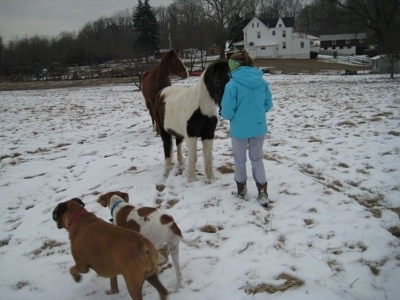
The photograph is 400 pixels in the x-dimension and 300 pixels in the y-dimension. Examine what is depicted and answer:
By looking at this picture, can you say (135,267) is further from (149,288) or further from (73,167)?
(73,167)

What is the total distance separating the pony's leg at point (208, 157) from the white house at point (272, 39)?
60332 millimetres

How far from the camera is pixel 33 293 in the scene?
3.27 metres

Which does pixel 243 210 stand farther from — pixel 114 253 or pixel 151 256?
pixel 114 253

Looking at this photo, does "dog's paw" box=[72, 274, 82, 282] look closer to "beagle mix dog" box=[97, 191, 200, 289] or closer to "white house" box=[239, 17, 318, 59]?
"beagle mix dog" box=[97, 191, 200, 289]

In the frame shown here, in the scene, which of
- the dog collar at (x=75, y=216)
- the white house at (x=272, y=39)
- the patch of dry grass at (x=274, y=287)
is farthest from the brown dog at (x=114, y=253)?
the white house at (x=272, y=39)

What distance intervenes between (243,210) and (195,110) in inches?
68.1

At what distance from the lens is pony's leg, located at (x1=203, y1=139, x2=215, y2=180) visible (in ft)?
17.9

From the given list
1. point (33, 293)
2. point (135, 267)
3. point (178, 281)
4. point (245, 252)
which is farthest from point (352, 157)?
point (33, 293)

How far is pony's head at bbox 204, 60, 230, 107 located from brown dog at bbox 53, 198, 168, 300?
2607 mm

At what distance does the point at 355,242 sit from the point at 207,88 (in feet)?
9.51

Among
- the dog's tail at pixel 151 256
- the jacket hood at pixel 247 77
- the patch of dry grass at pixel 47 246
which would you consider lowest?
the patch of dry grass at pixel 47 246

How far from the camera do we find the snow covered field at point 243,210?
3229 millimetres

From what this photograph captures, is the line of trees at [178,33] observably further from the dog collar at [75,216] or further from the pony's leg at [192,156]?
the dog collar at [75,216]

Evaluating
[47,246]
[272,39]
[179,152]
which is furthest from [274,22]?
[47,246]
